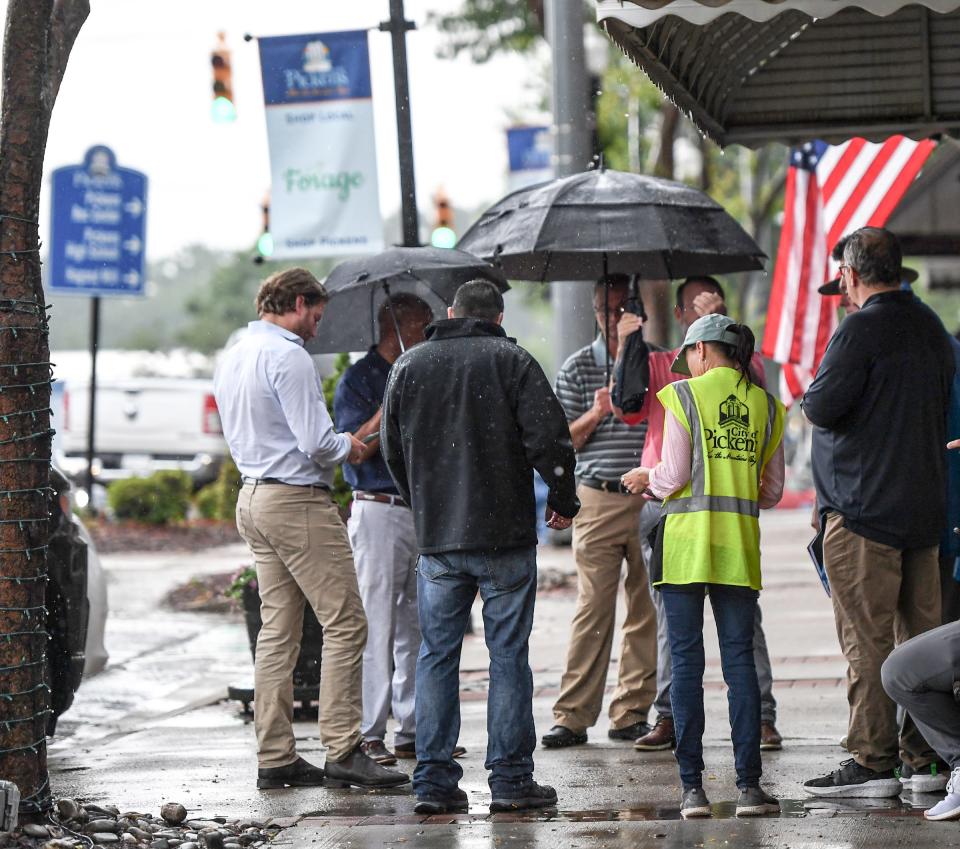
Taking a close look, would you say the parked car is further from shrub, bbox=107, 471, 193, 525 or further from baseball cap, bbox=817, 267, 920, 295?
shrub, bbox=107, 471, 193, 525

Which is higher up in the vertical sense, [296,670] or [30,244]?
[30,244]

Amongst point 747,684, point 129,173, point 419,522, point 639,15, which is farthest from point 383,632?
point 129,173

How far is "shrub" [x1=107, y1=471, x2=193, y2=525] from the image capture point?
2303 centimetres

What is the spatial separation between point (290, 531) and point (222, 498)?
1715cm

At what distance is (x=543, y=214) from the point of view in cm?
778

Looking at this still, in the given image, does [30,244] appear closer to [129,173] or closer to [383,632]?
[383,632]

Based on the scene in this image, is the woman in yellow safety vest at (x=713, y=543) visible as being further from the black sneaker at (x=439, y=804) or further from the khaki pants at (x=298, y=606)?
the khaki pants at (x=298, y=606)

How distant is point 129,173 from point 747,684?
16.2m

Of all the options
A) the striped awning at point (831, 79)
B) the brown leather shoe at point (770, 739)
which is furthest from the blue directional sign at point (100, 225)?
the brown leather shoe at point (770, 739)

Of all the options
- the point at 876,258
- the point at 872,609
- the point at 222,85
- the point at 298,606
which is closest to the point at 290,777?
the point at 298,606

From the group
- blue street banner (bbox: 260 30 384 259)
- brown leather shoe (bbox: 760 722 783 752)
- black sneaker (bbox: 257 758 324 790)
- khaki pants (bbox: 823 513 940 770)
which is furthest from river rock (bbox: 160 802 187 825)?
blue street banner (bbox: 260 30 384 259)

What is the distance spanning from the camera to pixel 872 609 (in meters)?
6.18

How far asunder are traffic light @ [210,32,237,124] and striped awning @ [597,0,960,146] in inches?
482

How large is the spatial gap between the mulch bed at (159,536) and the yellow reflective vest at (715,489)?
15.5 metres
